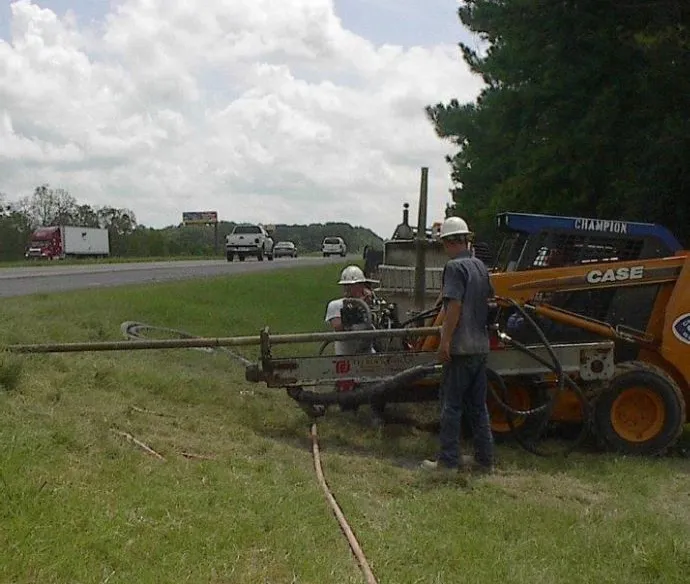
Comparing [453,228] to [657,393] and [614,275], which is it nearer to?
[614,275]

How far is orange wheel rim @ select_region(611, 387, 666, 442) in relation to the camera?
319 inches

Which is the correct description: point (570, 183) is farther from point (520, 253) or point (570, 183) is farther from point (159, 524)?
point (159, 524)

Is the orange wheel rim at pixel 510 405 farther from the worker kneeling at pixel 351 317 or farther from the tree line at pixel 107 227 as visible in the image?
the tree line at pixel 107 227

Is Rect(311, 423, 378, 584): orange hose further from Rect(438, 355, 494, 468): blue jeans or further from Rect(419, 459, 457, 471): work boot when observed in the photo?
Rect(438, 355, 494, 468): blue jeans

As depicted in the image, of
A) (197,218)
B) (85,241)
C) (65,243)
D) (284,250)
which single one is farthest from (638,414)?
(197,218)

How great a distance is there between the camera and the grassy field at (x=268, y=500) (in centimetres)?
446

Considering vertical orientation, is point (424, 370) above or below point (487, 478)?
above

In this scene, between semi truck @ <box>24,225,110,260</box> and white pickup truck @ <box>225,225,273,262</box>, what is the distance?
13.1 meters

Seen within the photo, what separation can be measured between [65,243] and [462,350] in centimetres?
5522

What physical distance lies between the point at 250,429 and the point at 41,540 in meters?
4.02

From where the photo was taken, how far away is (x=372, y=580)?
14.5 ft

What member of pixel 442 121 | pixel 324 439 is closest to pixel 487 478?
pixel 324 439

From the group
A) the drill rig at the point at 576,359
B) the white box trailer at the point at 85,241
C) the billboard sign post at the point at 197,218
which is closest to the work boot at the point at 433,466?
the drill rig at the point at 576,359

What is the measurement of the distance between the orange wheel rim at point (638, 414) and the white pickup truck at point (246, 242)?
141 ft
